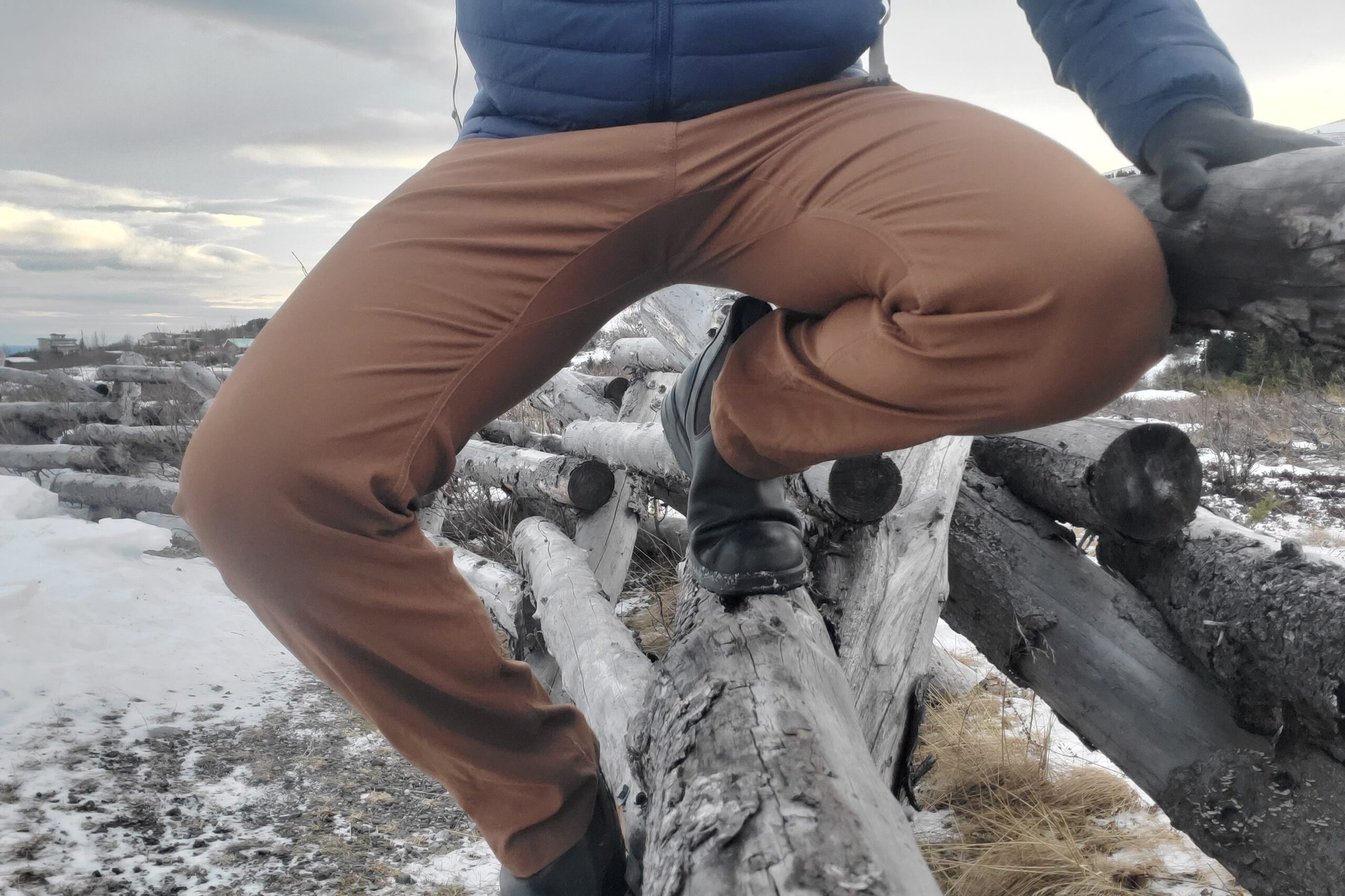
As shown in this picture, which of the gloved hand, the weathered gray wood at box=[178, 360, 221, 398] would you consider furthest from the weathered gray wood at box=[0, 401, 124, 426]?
the gloved hand

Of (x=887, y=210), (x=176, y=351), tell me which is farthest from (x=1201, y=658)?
(x=176, y=351)

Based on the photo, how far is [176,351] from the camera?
1474 cm

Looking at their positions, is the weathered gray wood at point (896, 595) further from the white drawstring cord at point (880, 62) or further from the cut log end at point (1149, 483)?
the white drawstring cord at point (880, 62)

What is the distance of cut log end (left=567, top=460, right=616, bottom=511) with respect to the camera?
366 centimetres

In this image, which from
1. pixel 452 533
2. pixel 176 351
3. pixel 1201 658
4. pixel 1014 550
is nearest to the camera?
pixel 1201 658

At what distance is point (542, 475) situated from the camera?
3891 millimetres

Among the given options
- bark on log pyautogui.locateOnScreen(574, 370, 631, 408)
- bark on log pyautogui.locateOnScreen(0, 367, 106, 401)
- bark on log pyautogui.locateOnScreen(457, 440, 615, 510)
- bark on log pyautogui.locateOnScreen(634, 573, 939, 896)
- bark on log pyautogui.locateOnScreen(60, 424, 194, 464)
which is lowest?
bark on log pyautogui.locateOnScreen(60, 424, 194, 464)

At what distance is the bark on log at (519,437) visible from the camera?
5.27 meters

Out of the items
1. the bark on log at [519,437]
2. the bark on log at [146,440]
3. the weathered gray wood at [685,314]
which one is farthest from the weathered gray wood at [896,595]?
the bark on log at [146,440]

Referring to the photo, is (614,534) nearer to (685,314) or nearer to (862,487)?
(685,314)

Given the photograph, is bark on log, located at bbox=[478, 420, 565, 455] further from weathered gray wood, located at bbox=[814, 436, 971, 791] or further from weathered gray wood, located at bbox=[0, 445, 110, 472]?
A: weathered gray wood, located at bbox=[0, 445, 110, 472]

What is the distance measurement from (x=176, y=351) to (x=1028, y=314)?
16.3m

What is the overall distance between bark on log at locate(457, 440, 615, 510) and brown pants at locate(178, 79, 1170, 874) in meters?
2.34

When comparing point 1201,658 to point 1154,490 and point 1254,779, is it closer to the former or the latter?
point 1254,779
